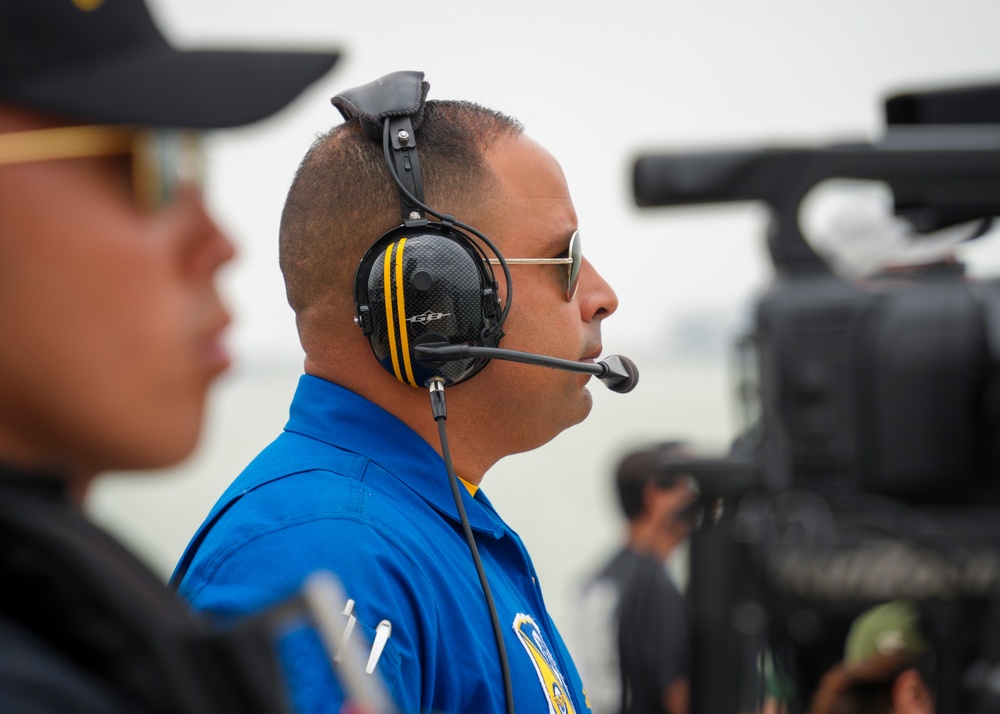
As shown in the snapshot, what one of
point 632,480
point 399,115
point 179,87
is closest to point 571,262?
point 399,115

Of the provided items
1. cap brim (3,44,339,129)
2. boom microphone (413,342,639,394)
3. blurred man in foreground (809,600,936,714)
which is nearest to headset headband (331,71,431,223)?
boom microphone (413,342,639,394)

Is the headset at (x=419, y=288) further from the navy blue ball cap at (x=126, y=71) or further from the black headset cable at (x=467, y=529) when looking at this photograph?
the navy blue ball cap at (x=126, y=71)

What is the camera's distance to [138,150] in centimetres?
54

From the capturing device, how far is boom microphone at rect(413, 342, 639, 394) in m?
1.14

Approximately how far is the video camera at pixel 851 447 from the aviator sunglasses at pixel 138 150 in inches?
11.7

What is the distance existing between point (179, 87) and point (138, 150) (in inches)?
1.6

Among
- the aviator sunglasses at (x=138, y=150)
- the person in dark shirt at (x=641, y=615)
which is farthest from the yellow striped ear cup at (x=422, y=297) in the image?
the person in dark shirt at (x=641, y=615)

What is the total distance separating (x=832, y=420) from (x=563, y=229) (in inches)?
25.2

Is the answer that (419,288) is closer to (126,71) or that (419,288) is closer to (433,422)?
(433,422)

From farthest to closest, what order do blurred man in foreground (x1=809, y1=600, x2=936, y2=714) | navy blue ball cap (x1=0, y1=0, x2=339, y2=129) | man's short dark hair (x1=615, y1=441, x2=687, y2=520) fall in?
man's short dark hair (x1=615, y1=441, x2=687, y2=520)
blurred man in foreground (x1=809, y1=600, x2=936, y2=714)
navy blue ball cap (x1=0, y1=0, x2=339, y2=129)

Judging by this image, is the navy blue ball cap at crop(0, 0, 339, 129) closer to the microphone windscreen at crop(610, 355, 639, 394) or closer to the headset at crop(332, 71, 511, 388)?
the headset at crop(332, 71, 511, 388)

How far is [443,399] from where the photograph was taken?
1.16 m

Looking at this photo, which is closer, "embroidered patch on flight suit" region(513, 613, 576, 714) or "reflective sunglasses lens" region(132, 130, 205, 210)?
"reflective sunglasses lens" region(132, 130, 205, 210)

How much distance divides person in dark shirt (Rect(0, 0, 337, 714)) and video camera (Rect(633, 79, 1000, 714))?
1.03 ft
